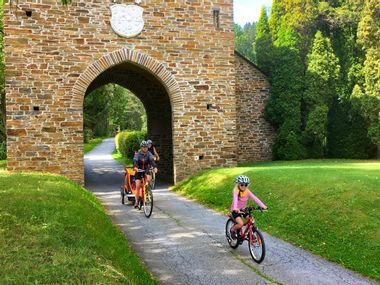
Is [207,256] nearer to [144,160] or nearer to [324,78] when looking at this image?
[144,160]

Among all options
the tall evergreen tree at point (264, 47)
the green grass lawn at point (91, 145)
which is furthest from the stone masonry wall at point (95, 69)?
the green grass lawn at point (91, 145)

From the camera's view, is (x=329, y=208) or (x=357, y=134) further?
(x=357, y=134)

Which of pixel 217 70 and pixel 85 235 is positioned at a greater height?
pixel 217 70

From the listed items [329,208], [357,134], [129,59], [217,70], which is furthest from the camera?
[357,134]

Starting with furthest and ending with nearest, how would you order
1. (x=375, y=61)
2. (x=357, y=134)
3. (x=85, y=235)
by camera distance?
(x=357, y=134) < (x=375, y=61) < (x=85, y=235)

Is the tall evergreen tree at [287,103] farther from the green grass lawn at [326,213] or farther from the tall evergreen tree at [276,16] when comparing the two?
the green grass lawn at [326,213]

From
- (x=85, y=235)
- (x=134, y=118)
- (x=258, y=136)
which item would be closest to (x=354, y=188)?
(x=85, y=235)

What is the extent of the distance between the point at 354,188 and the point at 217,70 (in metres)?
8.14

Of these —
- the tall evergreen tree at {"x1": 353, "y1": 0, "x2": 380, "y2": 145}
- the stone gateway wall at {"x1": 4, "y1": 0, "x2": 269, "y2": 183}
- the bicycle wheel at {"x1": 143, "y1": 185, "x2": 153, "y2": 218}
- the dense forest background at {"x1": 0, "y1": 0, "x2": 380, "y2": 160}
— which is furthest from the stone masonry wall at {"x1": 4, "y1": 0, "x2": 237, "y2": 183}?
the tall evergreen tree at {"x1": 353, "y1": 0, "x2": 380, "y2": 145}

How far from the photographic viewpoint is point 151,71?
46.6 feet

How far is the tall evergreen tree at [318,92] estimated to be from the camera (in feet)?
57.4

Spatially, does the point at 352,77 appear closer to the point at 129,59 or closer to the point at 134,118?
the point at 129,59

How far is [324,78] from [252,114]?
3452 millimetres

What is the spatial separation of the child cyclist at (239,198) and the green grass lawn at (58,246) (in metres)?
1.61
